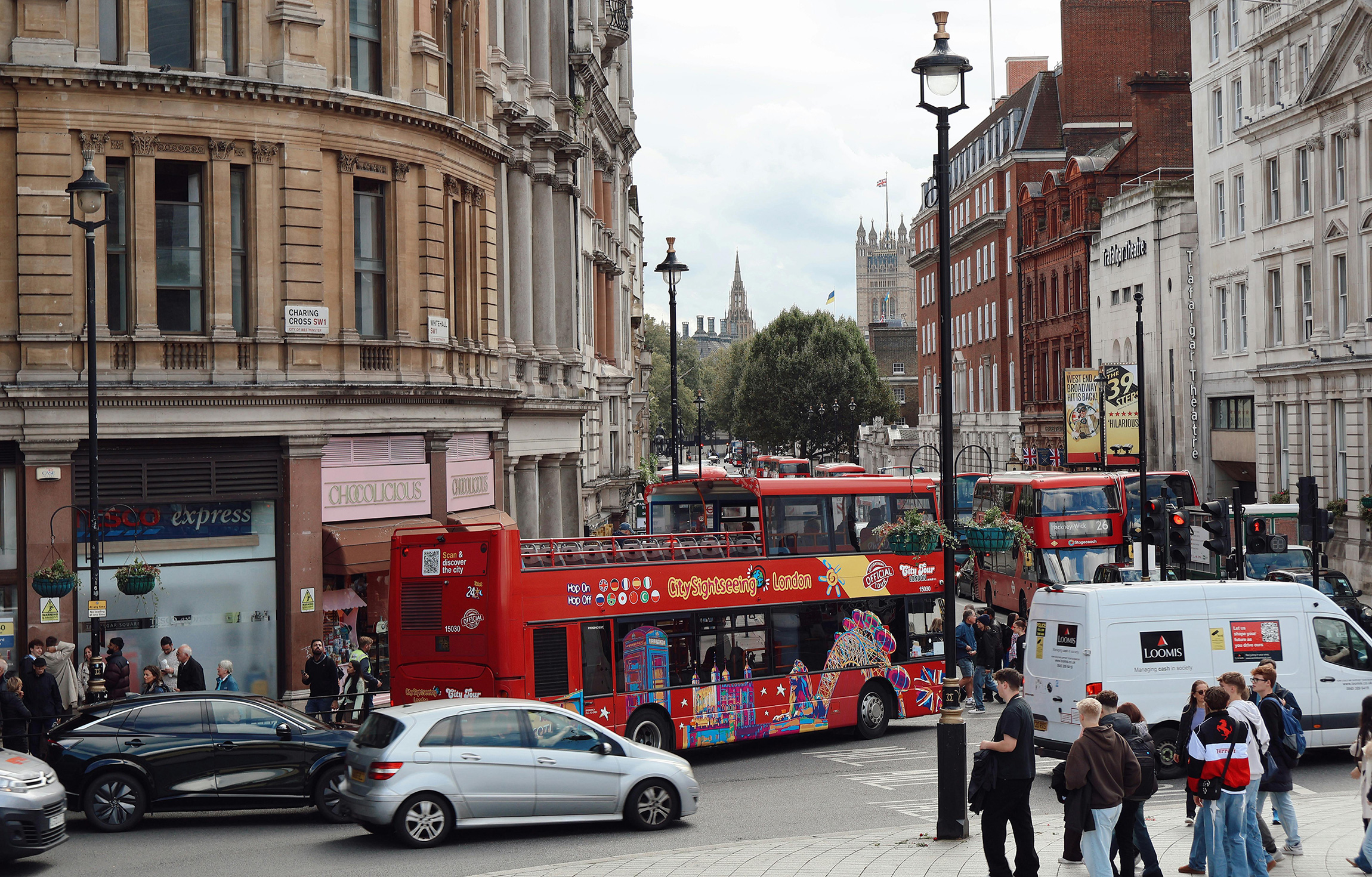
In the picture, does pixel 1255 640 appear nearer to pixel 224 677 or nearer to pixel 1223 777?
pixel 1223 777

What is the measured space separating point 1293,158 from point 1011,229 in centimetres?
3089

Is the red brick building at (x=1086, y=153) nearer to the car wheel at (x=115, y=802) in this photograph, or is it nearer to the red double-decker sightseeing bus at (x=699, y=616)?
the red double-decker sightseeing bus at (x=699, y=616)

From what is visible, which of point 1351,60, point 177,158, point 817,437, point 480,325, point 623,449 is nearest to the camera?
point 177,158

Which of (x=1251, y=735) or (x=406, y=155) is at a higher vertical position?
(x=406, y=155)

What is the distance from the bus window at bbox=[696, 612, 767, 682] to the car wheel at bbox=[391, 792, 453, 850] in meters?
6.41

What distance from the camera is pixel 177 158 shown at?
22562mm

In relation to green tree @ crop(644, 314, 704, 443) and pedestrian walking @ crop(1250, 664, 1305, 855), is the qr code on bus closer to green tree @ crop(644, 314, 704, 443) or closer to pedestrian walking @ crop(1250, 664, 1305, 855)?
pedestrian walking @ crop(1250, 664, 1305, 855)

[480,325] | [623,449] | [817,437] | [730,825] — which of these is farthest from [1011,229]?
[730,825]

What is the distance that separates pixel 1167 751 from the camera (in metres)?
18.1

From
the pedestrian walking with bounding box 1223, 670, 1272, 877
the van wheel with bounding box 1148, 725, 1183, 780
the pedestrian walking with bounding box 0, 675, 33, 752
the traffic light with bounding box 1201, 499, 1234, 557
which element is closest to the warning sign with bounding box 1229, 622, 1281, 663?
the van wheel with bounding box 1148, 725, 1183, 780

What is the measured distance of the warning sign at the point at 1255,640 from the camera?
1808 centimetres

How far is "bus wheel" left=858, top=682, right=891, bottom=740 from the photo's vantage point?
2222 cm

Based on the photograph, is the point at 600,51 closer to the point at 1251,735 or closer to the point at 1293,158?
the point at 1293,158

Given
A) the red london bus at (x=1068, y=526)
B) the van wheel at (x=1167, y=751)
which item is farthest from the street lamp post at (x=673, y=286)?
the van wheel at (x=1167, y=751)
